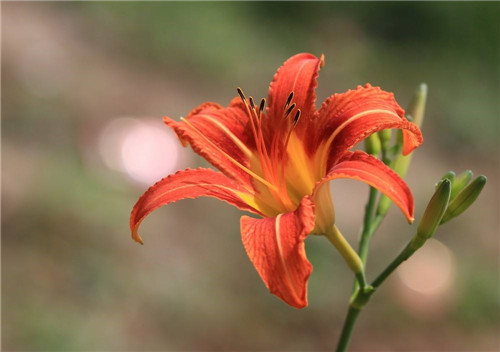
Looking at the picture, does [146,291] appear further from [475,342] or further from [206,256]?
[475,342]

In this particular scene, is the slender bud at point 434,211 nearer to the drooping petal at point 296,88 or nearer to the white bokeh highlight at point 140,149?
the drooping petal at point 296,88

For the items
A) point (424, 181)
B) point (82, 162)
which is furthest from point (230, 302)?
point (424, 181)

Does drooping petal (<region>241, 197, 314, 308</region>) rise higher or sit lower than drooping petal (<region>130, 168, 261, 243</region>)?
lower

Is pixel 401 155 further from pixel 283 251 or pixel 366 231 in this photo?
pixel 283 251

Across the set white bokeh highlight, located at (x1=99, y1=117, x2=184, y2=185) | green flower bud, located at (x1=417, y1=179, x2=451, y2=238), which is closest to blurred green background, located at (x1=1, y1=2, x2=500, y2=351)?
white bokeh highlight, located at (x1=99, y1=117, x2=184, y2=185)

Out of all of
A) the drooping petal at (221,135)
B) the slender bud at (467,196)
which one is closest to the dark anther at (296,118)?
the drooping petal at (221,135)

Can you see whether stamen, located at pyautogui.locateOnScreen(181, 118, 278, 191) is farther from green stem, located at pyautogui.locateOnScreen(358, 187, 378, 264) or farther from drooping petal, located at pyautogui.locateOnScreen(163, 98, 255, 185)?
green stem, located at pyautogui.locateOnScreen(358, 187, 378, 264)

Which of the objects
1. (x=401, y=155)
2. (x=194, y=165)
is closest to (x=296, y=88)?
(x=401, y=155)
